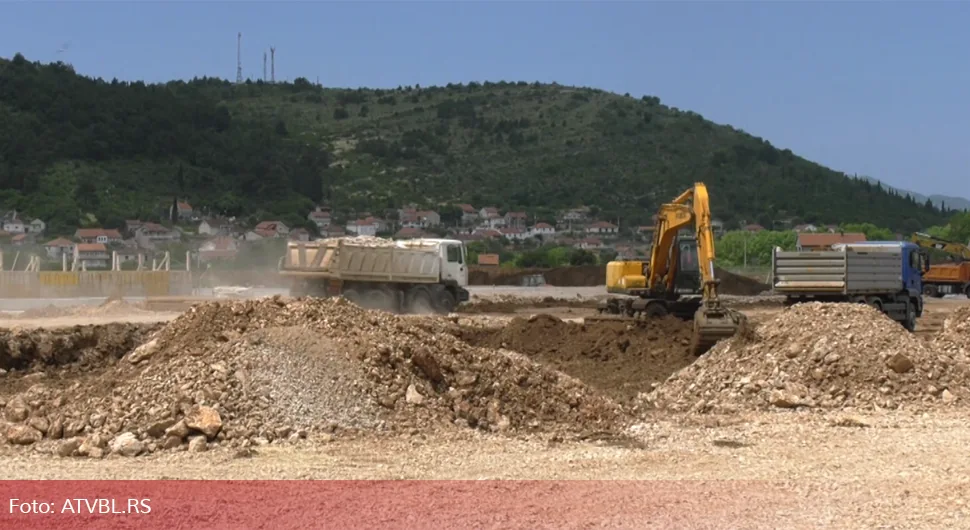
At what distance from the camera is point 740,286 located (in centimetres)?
5638

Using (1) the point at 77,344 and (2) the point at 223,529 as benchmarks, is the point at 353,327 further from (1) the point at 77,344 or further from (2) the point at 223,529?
(1) the point at 77,344

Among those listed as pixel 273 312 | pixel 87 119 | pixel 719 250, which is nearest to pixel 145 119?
pixel 87 119

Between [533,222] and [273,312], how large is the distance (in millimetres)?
113526

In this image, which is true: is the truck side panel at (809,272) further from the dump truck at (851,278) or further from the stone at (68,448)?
the stone at (68,448)

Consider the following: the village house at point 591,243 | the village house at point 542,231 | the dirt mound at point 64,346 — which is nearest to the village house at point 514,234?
the village house at point 542,231

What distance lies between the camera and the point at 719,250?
92.8 meters

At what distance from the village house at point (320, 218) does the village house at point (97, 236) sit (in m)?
25.1

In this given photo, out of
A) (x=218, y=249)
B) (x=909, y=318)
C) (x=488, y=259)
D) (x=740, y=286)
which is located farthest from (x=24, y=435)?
(x=488, y=259)

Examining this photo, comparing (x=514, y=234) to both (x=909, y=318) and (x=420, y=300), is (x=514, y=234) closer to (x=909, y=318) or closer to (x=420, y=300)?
(x=420, y=300)

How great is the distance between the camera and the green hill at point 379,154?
98500mm

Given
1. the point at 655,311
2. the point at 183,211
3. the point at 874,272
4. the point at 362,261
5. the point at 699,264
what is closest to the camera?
the point at 699,264

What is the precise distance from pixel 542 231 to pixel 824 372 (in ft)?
352

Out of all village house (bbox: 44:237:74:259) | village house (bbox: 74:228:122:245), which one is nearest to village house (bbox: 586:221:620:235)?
village house (bbox: 74:228:122:245)

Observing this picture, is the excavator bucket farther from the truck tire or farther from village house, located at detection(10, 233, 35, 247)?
village house, located at detection(10, 233, 35, 247)
